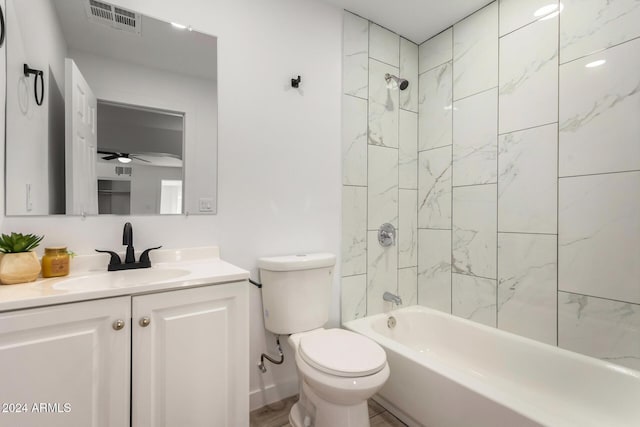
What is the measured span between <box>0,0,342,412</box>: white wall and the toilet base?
1.20ft

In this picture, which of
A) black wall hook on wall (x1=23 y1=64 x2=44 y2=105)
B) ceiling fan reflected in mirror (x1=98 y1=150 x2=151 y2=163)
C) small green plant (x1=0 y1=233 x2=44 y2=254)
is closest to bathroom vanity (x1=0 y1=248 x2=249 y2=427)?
small green plant (x1=0 y1=233 x2=44 y2=254)

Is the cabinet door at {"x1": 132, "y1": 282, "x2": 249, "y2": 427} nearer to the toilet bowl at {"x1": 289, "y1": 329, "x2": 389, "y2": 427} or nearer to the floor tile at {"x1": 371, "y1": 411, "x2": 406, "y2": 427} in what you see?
the toilet bowl at {"x1": 289, "y1": 329, "x2": 389, "y2": 427}

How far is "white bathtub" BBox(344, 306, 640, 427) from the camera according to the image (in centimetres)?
120

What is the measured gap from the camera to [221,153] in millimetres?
1575

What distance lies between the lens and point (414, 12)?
1.98 m

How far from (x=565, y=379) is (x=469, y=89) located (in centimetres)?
174

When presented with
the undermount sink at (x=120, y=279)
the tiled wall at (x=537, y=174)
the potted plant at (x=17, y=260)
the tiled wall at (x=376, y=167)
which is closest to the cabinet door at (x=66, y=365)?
the undermount sink at (x=120, y=279)

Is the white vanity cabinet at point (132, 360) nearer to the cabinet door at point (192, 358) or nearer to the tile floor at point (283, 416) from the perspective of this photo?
the cabinet door at point (192, 358)

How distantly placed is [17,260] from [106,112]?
70 cm

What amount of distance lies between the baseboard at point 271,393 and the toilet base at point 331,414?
29 centimetres

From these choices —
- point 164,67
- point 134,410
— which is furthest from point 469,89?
point 134,410

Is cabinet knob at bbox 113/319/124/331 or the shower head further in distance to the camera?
the shower head

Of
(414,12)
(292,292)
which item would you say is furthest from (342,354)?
(414,12)

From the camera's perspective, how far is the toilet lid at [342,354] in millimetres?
1183
